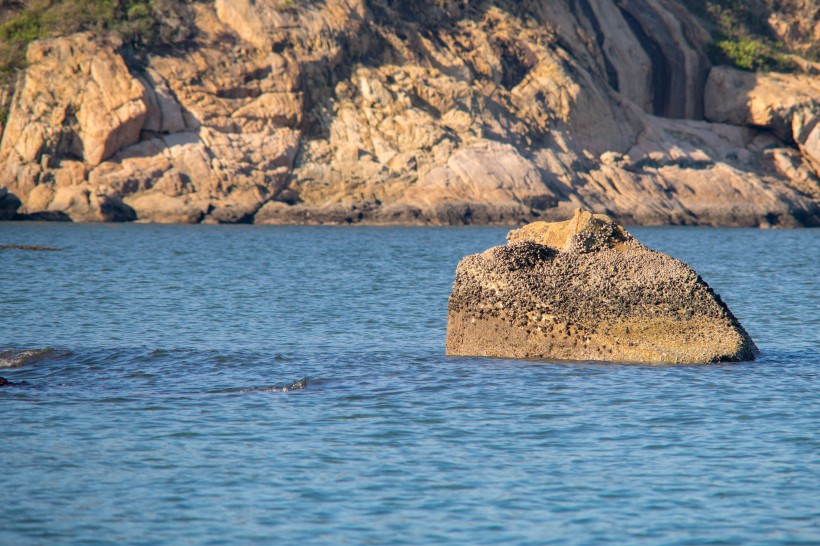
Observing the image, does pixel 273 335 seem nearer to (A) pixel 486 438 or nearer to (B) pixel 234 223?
(A) pixel 486 438

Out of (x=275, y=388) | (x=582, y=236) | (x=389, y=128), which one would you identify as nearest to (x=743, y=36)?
(x=389, y=128)

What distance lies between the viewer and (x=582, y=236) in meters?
15.6

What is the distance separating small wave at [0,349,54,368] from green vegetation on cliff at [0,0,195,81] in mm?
45636

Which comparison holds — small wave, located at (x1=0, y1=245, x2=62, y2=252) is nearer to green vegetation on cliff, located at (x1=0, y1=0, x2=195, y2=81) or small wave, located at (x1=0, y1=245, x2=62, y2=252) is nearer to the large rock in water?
green vegetation on cliff, located at (x1=0, y1=0, x2=195, y2=81)

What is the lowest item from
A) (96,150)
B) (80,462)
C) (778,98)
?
(80,462)

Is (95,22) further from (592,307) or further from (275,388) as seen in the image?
(275,388)

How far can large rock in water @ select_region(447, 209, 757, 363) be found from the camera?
14.6 m

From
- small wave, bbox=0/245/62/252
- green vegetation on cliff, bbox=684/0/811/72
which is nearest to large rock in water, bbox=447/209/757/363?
small wave, bbox=0/245/62/252

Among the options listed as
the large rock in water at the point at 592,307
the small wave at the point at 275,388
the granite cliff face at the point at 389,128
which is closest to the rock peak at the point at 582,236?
the large rock in water at the point at 592,307

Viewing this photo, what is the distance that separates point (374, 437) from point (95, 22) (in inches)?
2115

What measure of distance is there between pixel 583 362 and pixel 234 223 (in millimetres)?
42835

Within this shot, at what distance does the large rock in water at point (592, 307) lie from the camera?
47.9 ft

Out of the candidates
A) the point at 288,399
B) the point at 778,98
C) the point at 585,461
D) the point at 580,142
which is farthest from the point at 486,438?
the point at 778,98

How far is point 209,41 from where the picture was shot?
59688mm
